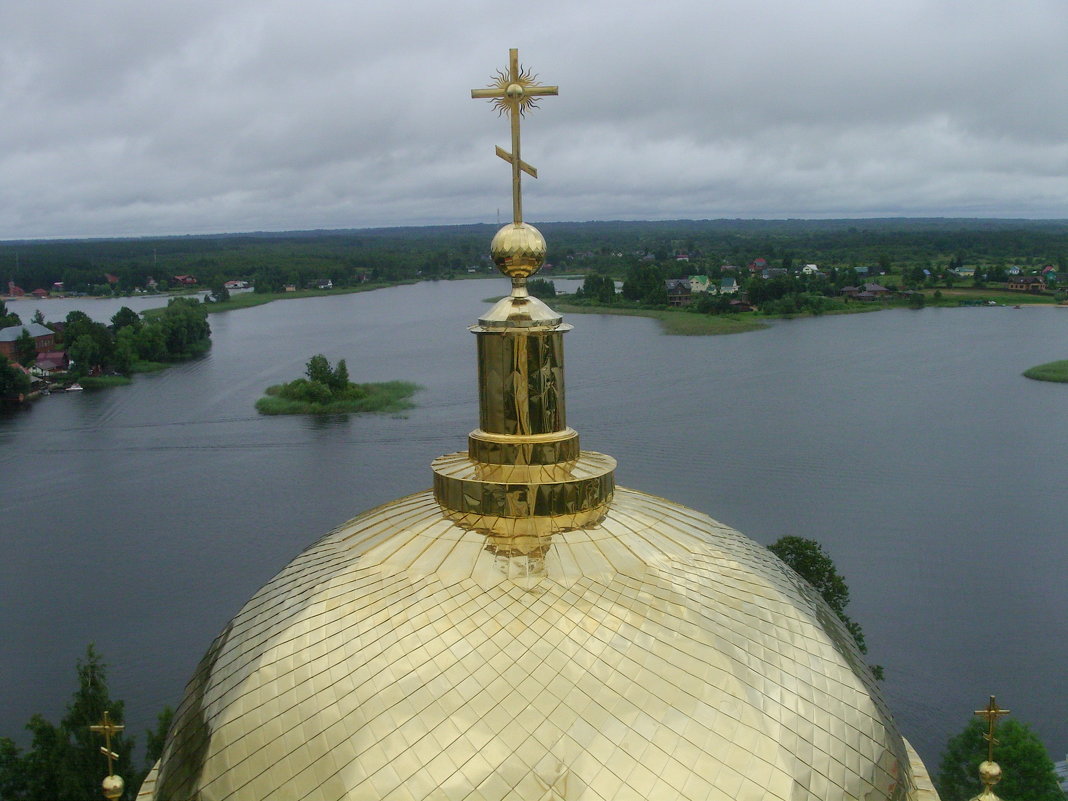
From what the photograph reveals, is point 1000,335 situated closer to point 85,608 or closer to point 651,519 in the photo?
point 85,608

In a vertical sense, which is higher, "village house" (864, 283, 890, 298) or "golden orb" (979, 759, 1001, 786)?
"golden orb" (979, 759, 1001, 786)

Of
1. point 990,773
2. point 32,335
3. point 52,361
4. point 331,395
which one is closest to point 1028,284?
point 331,395

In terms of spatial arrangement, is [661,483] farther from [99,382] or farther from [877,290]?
[877,290]

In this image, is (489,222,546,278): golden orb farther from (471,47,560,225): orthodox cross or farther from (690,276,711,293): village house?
(690,276,711,293): village house

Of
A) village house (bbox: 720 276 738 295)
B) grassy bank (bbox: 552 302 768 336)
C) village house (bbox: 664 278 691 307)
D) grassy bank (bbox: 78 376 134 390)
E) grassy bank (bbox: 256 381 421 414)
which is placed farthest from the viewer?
village house (bbox: 720 276 738 295)

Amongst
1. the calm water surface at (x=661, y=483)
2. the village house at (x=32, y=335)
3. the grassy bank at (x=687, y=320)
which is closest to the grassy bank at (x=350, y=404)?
the calm water surface at (x=661, y=483)

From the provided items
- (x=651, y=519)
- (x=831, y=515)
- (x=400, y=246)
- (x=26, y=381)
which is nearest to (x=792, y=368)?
(x=831, y=515)

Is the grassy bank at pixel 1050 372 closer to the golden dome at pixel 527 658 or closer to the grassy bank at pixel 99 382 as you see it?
the golden dome at pixel 527 658

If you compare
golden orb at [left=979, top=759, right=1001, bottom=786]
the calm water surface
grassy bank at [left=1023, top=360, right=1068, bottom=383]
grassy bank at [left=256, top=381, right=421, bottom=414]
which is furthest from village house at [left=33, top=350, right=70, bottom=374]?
golden orb at [left=979, top=759, right=1001, bottom=786]
